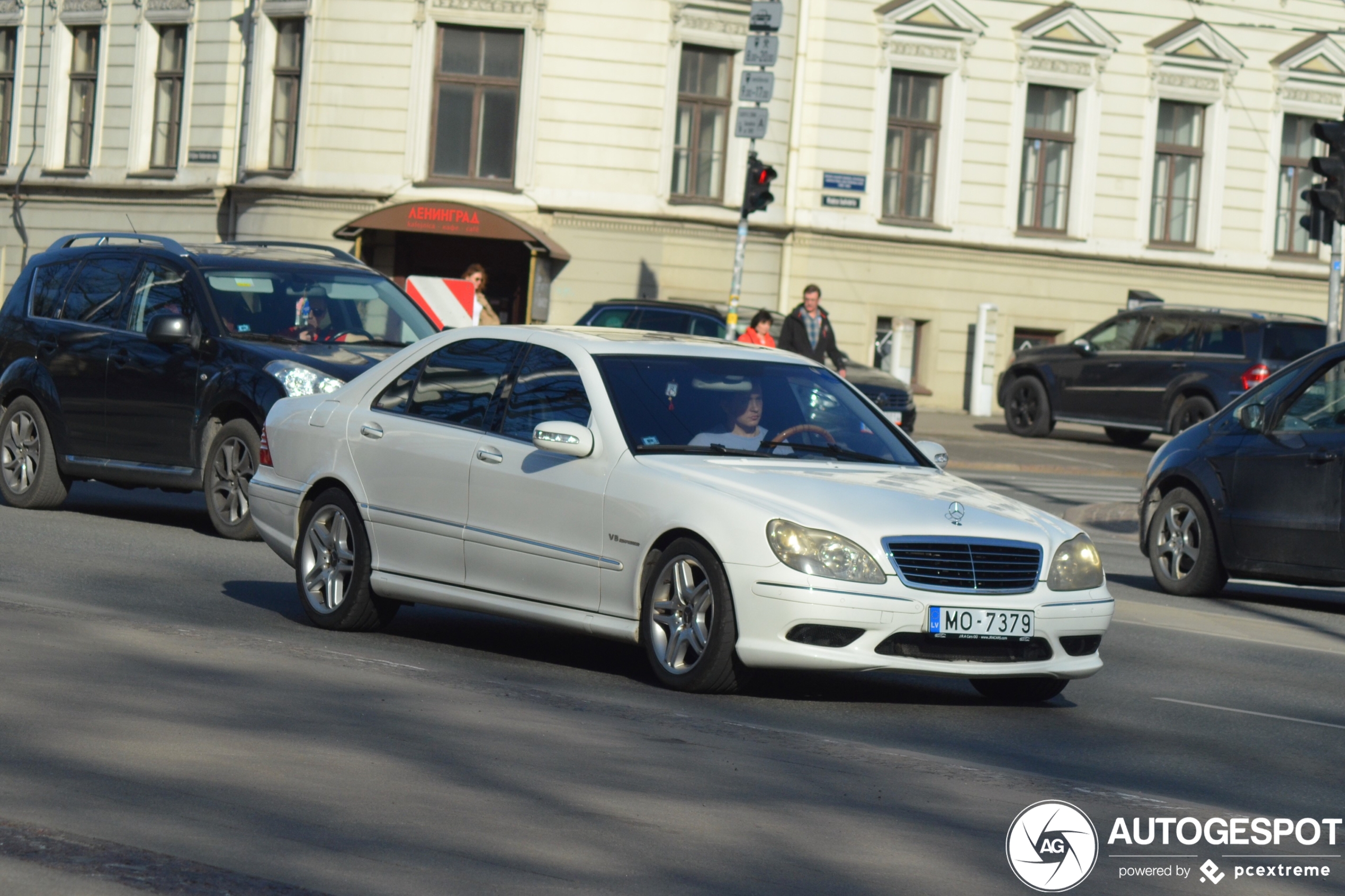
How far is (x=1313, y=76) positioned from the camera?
124 feet

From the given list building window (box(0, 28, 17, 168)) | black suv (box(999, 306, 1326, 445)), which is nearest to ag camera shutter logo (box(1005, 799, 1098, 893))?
black suv (box(999, 306, 1326, 445))

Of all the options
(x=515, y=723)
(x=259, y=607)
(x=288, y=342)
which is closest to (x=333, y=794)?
(x=515, y=723)

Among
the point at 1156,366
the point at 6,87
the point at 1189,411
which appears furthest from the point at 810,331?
the point at 6,87

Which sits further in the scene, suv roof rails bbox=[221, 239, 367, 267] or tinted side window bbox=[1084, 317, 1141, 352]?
tinted side window bbox=[1084, 317, 1141, 352]

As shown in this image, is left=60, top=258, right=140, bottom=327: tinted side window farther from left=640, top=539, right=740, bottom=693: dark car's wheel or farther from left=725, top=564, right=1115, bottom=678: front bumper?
left=725, top=564, right=1115, bottom=678: front bumper

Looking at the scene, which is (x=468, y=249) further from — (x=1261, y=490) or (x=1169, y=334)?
(x=1261, y=490)

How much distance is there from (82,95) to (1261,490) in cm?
3051

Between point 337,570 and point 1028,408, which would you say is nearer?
point 337,570

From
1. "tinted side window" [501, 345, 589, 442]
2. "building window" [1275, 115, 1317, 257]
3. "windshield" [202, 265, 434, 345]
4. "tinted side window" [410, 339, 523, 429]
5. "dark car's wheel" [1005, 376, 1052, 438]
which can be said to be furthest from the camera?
"building window" [1275, 115, 1317, 257]

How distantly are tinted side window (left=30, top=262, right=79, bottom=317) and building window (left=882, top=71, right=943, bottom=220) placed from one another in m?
22.3

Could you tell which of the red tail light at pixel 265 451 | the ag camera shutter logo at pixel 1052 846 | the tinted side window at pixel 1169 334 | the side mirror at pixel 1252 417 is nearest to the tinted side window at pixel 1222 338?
the tinted side window at pixel 1169 334

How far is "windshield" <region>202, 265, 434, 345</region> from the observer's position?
13.5 meters

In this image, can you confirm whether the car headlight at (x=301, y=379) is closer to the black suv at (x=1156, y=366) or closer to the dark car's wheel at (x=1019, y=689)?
the dark car's wheel at (x=1019, y=689)

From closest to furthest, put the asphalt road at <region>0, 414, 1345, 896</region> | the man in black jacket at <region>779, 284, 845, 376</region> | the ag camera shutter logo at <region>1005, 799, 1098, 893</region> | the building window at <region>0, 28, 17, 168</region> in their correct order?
the asphalt road at <region>0, 414, 1345, 896</region>, the ag camera shutter logo at <region>1005, 799, 1098, 893</region>, the man in black jacket at <region>779, 284, 845, 376</region>, the building window at <region>0, 28, 17, 168</region>
